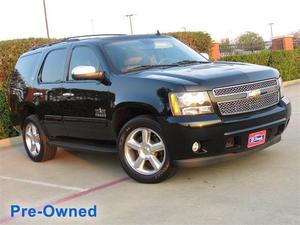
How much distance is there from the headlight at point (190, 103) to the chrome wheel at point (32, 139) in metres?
3.23

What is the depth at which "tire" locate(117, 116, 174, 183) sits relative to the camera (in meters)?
5.81

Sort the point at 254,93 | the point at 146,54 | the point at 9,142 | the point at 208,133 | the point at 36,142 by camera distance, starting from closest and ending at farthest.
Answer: the point at 208,133, the point at 254,93, the point at 146,54, the point at 36,142, the point at 9,142

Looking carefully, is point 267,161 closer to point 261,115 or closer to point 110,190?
point 261,115

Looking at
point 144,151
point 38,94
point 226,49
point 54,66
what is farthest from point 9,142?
point 226,49

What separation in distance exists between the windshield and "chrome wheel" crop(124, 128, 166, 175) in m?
0.90

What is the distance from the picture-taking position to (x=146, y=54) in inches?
268

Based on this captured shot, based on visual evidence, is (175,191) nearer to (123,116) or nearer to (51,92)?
(123,116)

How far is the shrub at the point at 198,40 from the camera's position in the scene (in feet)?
57.4

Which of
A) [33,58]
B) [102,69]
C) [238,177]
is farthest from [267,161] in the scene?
[33,58]

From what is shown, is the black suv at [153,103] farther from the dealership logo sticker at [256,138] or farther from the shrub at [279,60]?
the shrub at [279,60]

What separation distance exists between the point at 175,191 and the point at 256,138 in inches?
44.6

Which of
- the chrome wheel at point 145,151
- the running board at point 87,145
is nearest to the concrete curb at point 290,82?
the running board at point 87,145

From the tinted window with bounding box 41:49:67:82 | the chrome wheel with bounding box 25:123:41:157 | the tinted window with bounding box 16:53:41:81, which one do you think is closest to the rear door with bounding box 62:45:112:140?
the tinted window with bounding box 41:49:67:82

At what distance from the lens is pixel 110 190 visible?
6.00 m
